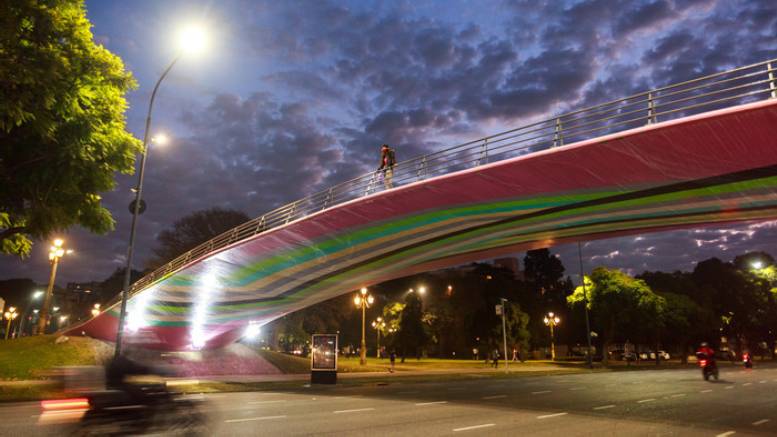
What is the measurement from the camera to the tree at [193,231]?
50938 millimetres

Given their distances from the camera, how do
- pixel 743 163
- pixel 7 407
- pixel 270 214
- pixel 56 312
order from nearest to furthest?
pixel 743 163, pixel 7 407, pixel 270 214, pixel 56 312

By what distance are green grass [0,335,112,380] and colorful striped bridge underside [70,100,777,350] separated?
6.01 feet

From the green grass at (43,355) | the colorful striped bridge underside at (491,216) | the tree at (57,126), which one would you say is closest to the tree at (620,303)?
the colorful striped bridge underside at (491,216)

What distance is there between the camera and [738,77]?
11.9 metres

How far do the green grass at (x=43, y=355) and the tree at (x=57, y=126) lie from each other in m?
10.4

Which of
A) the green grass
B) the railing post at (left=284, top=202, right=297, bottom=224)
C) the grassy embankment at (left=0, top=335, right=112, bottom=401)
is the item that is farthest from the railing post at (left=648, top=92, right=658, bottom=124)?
the green grass

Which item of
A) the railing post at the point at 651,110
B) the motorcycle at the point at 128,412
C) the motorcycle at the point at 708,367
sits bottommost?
the motorcycle at the point at 708,367

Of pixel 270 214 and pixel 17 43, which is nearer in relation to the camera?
pixel 17 43

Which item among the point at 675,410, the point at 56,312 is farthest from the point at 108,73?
the point at 56,312

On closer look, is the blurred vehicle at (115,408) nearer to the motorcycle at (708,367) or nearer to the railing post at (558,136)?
the railing post at (558,136)

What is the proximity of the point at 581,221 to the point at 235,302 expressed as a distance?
22158mm

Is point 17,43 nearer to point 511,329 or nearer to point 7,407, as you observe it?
point 7,407

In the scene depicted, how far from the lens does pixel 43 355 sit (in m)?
27.5

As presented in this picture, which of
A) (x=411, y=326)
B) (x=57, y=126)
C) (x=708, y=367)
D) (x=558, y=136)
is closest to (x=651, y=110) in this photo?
(x=558, y=136)
